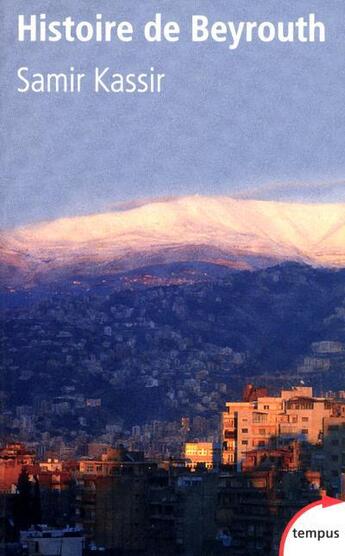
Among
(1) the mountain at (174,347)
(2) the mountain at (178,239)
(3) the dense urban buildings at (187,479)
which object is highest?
(2) the mountain at (178,239)

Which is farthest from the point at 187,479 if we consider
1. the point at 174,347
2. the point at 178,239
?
the point at 178,239

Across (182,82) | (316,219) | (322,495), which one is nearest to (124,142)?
(182,82)

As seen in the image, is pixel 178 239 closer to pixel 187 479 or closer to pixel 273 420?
pixel 273 420

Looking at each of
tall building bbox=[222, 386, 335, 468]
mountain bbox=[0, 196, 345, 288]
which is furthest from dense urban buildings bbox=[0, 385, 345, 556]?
mountain bbox=[0, 196, 345, 288]

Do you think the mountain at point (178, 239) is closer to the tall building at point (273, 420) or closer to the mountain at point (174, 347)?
the mountain at point (174, 347)

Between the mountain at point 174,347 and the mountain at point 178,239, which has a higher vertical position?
the mountain at point 178,239

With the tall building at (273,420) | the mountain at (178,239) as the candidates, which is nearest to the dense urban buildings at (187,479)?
the tall building at (273,420)

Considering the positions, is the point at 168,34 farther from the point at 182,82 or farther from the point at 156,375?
the point at 156,375
